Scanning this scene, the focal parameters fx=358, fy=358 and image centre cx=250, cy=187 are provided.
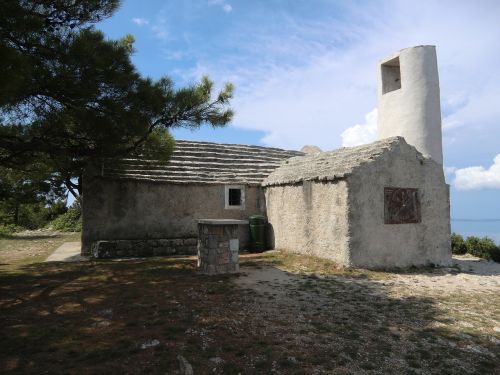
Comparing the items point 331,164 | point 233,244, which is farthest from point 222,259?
point 331,164

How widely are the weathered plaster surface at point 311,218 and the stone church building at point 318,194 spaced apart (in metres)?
0.03

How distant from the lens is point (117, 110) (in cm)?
824

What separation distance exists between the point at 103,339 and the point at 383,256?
814 cm

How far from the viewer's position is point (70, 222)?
25.9m

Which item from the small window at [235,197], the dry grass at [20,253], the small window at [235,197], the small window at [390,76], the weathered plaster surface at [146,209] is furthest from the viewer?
the small window at [390,76]

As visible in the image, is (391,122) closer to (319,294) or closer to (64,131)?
(319,294)

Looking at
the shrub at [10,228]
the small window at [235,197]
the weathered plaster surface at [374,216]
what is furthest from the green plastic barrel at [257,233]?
the shrub at [10,228]

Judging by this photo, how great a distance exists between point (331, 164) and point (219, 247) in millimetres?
4941

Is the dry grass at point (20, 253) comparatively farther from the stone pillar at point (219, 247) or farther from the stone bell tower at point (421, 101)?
the stone bell tower at point (421, 101)

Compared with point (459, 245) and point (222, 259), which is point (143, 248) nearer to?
point (222, 259)

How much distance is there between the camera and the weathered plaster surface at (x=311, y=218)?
1053 cm

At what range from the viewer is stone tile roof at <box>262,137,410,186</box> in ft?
35.4

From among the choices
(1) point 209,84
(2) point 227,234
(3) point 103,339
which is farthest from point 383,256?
(3) point 103,339

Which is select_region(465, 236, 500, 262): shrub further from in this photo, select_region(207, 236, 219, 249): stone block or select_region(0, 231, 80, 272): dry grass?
select_region(0, 231, 80, 272): dry grass
